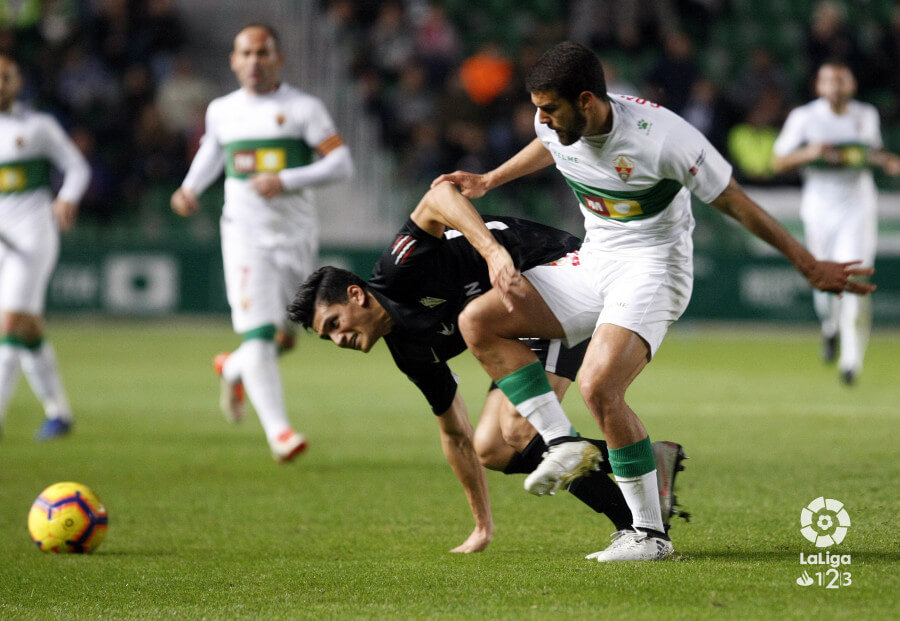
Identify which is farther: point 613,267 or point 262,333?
point 262,333

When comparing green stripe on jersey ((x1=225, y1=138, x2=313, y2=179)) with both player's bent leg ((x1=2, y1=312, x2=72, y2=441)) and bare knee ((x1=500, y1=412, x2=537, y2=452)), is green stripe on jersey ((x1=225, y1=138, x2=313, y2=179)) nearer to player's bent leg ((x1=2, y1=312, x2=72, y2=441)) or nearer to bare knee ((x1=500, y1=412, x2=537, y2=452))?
player's bent leg ((x1=2, y1=312, x2=72, y2=441))

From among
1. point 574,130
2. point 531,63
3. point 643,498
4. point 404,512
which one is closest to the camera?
point 574,130

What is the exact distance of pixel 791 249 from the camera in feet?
15.1

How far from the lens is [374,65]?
19969 millimetres

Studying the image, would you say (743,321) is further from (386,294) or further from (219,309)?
(386,294)

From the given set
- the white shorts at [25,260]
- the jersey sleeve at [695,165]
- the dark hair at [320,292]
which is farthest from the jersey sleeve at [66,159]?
the jersey sleeve at [695,165]

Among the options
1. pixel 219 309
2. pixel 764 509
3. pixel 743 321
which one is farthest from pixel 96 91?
pixel 764 509

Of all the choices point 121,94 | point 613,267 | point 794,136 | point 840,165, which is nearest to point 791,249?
point 613,267

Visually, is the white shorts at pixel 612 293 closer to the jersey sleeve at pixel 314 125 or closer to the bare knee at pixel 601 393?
the bare knee at pixel 601 393

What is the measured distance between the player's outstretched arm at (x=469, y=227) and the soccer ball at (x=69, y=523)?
6.29 ft

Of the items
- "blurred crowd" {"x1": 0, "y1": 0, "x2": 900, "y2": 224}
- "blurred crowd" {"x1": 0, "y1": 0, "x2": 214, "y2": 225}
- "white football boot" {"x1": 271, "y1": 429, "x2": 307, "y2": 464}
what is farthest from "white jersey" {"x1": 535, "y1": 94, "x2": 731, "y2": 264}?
"blurred crowd" {"x1": 0, "y1": 0, "x2": 214, "y2": 225}

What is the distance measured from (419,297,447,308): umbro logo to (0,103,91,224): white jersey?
16.9ft

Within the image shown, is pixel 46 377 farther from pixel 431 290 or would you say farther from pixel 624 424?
pixel 624 424

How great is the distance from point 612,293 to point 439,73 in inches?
587
